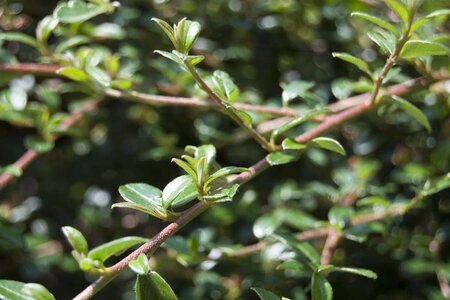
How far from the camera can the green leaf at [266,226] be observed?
1133 mm

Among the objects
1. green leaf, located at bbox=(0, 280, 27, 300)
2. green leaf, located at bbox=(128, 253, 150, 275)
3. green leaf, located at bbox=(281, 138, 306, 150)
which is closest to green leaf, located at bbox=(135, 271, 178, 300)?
green leaf, located at bbox=(128, 253, 150, 275)

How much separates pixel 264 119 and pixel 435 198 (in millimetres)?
372

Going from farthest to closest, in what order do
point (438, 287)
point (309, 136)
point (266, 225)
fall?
point (438, 287) → point (266, 225) → point (309, 136)

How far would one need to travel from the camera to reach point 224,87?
3.09 ft

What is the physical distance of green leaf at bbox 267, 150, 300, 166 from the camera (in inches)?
35.4

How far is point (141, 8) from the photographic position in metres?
1.45

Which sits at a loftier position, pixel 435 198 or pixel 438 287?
pixel 435 198

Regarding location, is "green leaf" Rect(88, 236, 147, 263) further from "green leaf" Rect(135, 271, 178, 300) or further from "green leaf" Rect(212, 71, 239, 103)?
"green leaf" Rect(212, 71, 239, 103)

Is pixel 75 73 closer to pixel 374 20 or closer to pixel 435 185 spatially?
pixel 374 20

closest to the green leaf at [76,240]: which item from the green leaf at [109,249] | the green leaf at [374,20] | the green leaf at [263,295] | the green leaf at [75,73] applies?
the green leaf at [109,249]

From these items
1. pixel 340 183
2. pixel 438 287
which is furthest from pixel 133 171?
pixel 438 287

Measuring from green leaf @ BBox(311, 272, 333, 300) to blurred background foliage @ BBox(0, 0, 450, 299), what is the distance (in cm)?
25

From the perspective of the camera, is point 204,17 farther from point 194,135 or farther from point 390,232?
point 390,232

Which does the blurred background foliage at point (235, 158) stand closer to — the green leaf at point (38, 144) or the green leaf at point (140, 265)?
the green leaf at point (38, 144)
